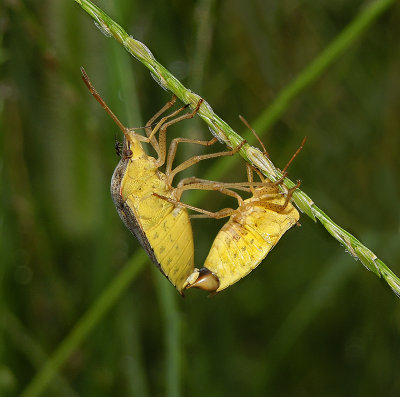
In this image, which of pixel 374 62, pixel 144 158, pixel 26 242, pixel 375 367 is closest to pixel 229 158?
pixel 144 158

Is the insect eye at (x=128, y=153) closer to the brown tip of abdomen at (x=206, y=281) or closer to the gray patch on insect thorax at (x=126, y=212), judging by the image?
the gray patch on insect thorax at (x=126, y=212)

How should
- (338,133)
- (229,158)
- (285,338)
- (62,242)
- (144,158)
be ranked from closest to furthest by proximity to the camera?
(144,158)
(229,158)
(285,338)
(62,242)
(338,133)

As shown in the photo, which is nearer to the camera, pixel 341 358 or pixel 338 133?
pixel 341 358

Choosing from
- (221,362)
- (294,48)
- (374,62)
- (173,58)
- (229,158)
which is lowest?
(221,362)

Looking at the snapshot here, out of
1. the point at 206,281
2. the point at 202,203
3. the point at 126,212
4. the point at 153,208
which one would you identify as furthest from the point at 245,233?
the point at 202,203

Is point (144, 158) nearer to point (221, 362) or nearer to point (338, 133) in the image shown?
point (221, 362)

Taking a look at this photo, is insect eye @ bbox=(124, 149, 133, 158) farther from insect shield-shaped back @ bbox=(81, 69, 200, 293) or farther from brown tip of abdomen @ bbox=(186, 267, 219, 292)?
brown tip of abdomen @ bbox=(186, 267, 219, 292)
